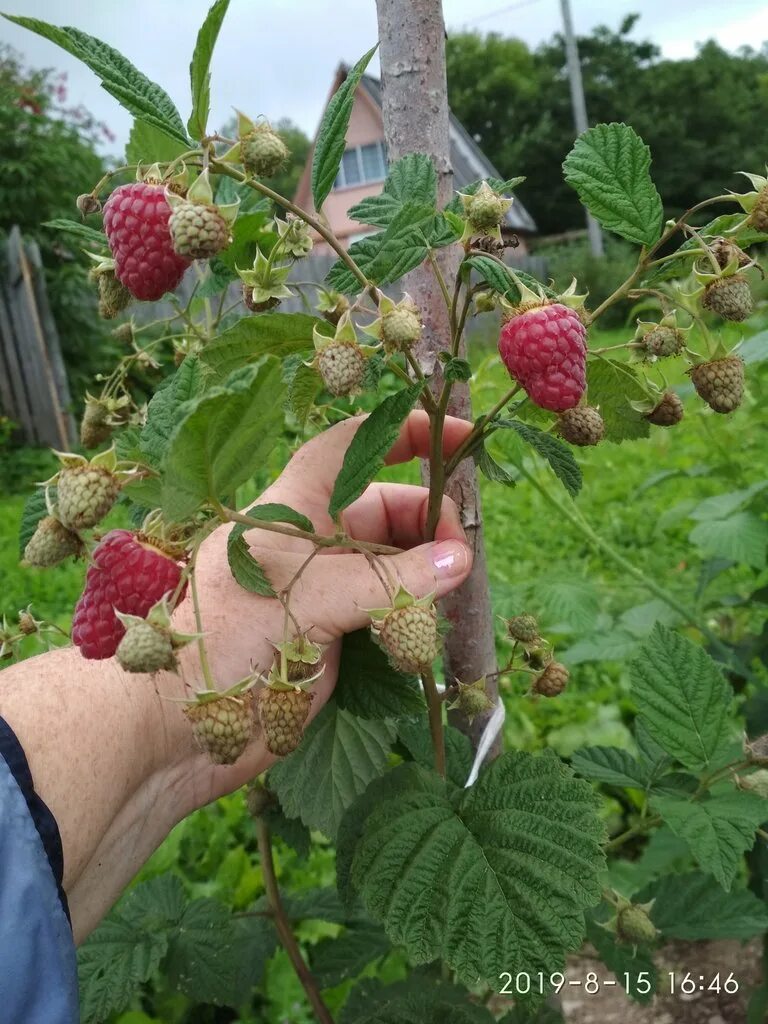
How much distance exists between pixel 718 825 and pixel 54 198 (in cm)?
712

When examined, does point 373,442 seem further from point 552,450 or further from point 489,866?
point 489,866

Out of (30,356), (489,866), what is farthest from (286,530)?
(30,356)

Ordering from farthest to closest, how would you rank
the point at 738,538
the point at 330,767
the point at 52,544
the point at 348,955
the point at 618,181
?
1. the point at 738,538
2. the point at 348,955
3. the point at 330,767
4. the point at 618,181
5. the point at 52,544

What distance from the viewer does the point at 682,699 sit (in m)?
1.13

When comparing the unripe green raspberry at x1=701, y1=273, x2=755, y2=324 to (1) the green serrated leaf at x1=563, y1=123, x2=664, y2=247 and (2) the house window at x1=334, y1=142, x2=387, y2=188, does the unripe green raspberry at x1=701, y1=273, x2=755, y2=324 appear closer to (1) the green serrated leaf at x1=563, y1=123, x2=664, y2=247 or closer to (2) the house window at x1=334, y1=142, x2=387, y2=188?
(1) the green serrated leaf at x1=563, y1=123, x2=664, y2=247

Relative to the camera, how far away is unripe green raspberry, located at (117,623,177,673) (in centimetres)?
63

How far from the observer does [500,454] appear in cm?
155

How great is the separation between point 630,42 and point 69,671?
3431 cm

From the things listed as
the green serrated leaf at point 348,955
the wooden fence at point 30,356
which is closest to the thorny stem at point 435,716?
the green serrated leaf at point 348,955

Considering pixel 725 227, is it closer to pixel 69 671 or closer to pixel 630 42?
pixel 69 671

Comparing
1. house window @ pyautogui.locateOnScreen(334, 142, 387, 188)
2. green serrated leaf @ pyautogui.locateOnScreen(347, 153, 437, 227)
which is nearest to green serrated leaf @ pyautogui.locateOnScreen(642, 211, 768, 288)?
green serrated leaf @ pyautogui.locateOnScreen(347, 153, 437, 227)

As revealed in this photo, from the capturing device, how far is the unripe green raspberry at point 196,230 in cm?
64

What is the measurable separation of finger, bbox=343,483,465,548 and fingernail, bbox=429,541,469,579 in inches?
8.9

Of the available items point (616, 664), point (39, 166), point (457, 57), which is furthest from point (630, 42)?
point (616, 664)
